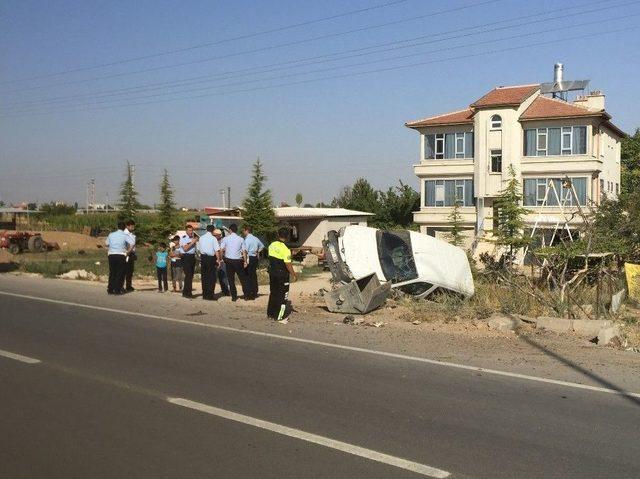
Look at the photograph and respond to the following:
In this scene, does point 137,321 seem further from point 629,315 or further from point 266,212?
point 266,212

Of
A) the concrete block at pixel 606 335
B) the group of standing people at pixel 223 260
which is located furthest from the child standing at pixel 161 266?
the concrete block at pixel 606 335

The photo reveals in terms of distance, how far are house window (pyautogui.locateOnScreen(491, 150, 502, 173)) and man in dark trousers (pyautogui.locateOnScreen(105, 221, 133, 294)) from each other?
31913mm

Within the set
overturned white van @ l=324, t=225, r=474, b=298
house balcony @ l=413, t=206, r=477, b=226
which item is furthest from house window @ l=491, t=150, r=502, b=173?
overturned white van @ l=324, t=225, r=474, b=298

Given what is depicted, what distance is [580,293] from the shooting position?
14469mm

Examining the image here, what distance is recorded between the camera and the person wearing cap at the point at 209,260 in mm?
16125

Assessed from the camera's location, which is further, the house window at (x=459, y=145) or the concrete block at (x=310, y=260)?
the house window at (x=459, y=145)

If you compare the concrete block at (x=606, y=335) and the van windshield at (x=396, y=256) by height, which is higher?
the van windshield at (x=396, y=256)

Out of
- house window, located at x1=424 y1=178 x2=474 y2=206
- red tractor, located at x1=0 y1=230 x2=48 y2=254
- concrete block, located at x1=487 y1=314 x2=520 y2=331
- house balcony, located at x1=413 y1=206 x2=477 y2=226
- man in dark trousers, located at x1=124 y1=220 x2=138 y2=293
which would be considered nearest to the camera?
concrete block, located at x1=487 y1=314 x2=520 y2=331

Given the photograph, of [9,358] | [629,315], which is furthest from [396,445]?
[629,315]

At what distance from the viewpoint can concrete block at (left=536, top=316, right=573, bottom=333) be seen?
38.7ft

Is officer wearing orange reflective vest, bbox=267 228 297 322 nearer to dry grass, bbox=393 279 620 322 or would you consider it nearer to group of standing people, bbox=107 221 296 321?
dry grass, bbox=393 279 620 322

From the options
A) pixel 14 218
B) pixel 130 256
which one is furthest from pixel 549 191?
pixel 14 218

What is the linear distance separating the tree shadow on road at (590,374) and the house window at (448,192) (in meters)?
36.1

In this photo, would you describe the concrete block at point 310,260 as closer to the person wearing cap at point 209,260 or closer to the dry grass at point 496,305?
the person wearing cap at point 209,260
